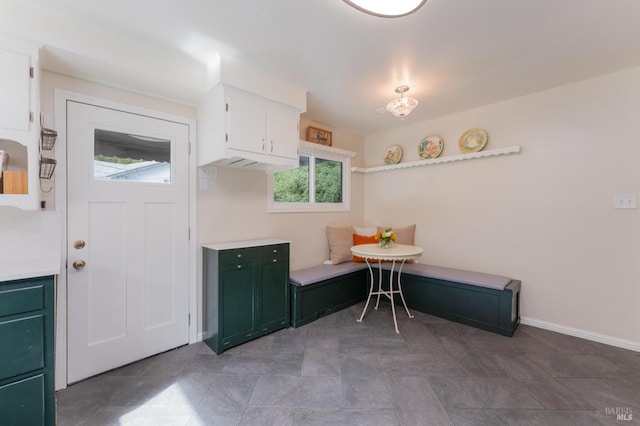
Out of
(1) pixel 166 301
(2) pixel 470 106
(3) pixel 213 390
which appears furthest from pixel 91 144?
(2) pixel 470 106

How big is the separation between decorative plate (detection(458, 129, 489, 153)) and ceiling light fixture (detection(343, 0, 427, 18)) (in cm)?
226

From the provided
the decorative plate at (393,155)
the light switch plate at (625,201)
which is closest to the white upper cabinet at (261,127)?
the decorative plate at (393,155)

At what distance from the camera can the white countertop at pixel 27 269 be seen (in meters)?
1.29

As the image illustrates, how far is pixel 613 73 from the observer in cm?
240

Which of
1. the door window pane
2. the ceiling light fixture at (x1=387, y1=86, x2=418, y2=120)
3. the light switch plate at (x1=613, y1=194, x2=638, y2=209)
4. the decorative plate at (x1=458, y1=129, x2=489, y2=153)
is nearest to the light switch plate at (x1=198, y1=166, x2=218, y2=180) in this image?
the door window pane

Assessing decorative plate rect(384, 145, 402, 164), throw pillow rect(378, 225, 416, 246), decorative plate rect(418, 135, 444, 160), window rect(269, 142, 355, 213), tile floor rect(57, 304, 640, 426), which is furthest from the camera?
decorative plate rect(384, 145, 402, 164)

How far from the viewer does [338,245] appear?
363 centimetres

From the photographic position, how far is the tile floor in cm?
160

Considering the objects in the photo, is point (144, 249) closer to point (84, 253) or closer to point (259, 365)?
point (84, 253)

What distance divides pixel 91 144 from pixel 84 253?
815 millimetres

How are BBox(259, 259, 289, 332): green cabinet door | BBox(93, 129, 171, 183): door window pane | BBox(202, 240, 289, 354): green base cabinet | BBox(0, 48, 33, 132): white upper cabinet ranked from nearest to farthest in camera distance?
BBox(0, 48, 33, 132): white upper cabinet → BBox(93, 129, 171, 183): door window pane → BBox(202, 240, 289, 354): green base cabinet → BBox(259, 259, 289, 332): green cabinet door

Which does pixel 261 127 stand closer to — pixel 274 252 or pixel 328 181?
pixel 274 252

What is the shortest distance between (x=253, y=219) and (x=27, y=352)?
6.13ft

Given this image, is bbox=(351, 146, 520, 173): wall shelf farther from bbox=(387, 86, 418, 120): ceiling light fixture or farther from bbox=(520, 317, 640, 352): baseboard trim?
bbox=(520, 317, 640, 352): baseboard trim
